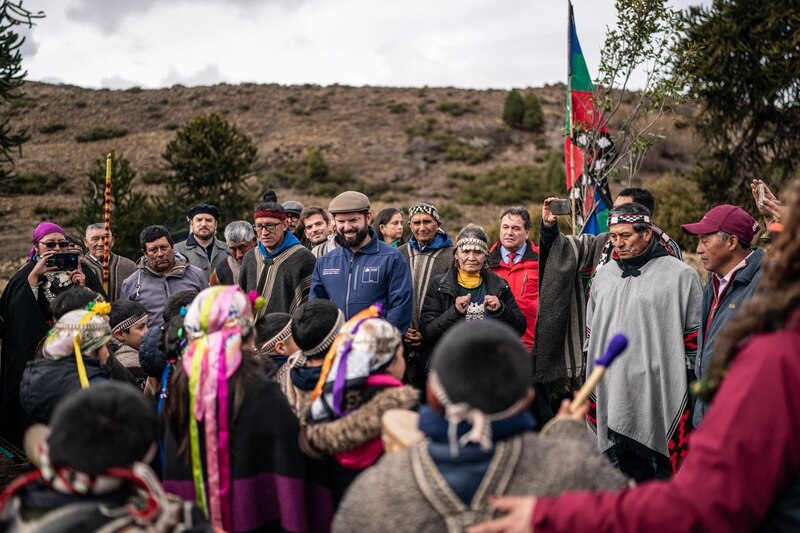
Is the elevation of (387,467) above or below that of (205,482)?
above

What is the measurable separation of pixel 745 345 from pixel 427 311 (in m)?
4.27

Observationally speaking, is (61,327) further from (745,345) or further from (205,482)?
(745,345)

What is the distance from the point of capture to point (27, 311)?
18.4 ft

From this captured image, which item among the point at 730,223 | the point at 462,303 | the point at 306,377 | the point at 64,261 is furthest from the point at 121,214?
the point at 730,223

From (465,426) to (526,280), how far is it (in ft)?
15.0

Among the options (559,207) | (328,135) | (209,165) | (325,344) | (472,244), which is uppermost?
(328,135)

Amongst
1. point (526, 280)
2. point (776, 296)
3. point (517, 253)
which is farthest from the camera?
point (517, 253)

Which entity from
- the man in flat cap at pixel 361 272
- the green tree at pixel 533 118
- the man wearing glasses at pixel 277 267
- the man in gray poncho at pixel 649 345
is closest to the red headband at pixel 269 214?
the man wearing glasses at pixel 277 267

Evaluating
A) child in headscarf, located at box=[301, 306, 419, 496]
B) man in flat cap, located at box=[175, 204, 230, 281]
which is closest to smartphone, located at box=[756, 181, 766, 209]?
child in headscarf, located at box=[301, 306, 419, 496]

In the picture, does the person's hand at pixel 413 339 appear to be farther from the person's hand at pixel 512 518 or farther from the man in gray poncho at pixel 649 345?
the person's hand at pixel 512 518

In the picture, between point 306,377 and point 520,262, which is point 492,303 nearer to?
point 520,262

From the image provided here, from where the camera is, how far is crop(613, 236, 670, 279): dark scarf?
497 centimetres

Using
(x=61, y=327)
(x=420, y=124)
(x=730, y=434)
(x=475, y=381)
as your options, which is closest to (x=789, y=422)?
(x=730, y=434)

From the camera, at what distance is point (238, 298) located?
3.20 m
